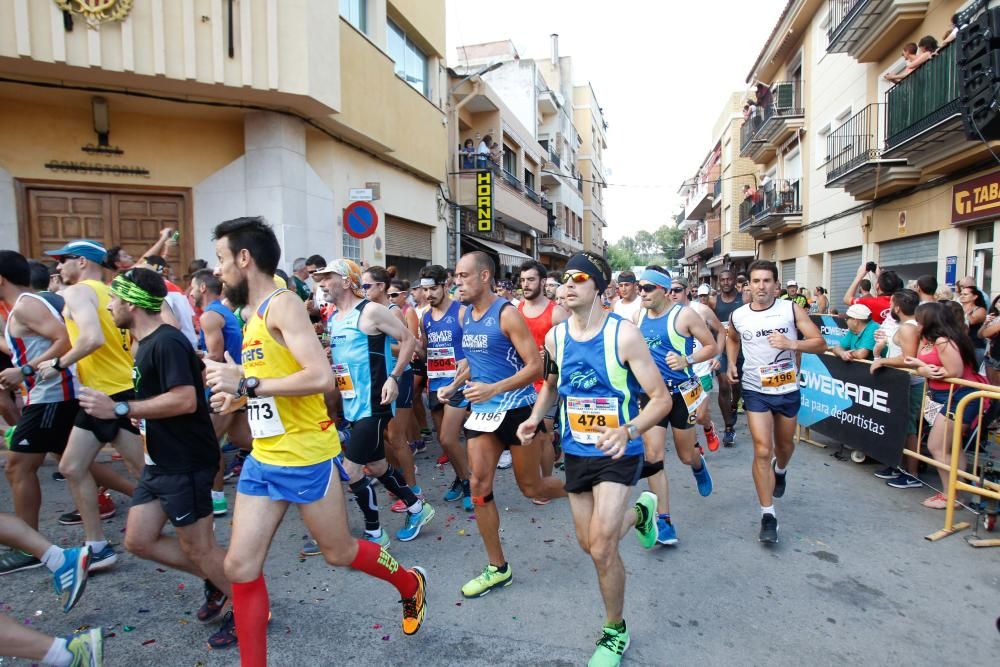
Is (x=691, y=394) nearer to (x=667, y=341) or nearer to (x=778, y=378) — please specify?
(x=667, y=341)

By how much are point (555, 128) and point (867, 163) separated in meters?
28.2

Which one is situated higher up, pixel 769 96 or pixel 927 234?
pixel 769 96

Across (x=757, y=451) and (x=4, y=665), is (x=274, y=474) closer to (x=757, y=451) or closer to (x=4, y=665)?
(x=4, y=665)

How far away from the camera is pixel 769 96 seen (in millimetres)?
23438

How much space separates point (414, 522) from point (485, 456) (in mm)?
1193

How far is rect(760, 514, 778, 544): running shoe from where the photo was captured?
4276 mm

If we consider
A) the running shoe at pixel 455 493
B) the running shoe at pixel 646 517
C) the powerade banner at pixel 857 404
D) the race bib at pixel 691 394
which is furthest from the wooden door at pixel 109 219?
the powerade banner at pixel 857 404

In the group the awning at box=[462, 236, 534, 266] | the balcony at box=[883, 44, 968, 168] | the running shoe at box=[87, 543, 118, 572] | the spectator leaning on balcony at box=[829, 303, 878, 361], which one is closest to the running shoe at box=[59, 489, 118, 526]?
the running shoe at box=[87, 543, 118, 572]

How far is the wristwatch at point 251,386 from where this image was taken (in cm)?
258

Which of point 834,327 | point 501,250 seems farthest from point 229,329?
point 501,250

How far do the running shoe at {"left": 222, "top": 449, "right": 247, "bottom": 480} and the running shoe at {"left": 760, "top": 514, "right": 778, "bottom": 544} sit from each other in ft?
16.1

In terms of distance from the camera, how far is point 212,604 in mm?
3264

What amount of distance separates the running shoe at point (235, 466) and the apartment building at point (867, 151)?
942cm

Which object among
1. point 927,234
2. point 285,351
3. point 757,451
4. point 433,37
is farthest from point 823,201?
point 285,351
